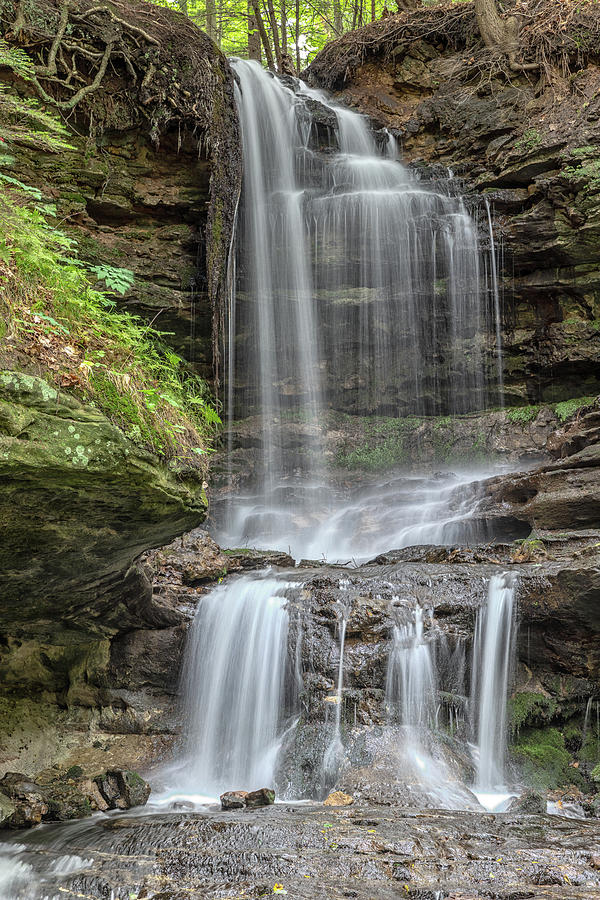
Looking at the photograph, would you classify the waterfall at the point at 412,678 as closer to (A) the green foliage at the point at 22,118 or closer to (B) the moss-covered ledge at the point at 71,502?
(B) the moss-covered ledge at the point at 71,502

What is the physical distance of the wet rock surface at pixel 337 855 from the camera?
326cm

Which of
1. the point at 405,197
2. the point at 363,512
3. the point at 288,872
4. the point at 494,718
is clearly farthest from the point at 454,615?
the point at 405,197

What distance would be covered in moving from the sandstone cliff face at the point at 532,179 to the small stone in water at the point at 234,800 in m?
9.55

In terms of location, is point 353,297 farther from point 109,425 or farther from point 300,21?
point 300,21

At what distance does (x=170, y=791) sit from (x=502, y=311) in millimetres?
10166

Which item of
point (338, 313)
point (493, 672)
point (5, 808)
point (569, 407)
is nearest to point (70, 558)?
point (5, 808)

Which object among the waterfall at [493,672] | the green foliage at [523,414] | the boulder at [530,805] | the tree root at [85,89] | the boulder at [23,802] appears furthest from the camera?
the green foliage at [523,414]

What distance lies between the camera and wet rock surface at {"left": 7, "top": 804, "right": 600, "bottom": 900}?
3260 millimetres

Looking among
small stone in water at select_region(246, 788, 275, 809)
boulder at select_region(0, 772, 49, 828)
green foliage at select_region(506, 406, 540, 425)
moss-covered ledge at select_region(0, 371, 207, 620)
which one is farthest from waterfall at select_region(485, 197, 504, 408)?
boulder at select_region(0, 772, 49, 828)

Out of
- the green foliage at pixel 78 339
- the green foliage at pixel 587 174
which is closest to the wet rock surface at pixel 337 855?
the green foliage at pixel 78 339

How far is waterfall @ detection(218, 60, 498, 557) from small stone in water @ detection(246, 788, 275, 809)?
286 inches

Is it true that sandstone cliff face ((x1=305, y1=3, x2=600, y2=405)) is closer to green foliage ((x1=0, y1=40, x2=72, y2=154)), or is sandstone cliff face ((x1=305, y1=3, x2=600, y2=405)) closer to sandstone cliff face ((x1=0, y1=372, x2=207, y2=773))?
green foliage ((x1=0, y1=40, x2=72, y2=154))

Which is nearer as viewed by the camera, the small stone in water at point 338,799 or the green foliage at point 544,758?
the small stone in water at point 338,799

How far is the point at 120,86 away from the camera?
10.3 metres
